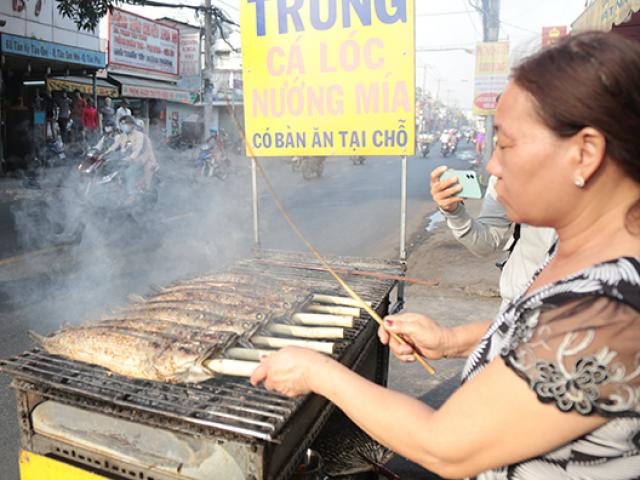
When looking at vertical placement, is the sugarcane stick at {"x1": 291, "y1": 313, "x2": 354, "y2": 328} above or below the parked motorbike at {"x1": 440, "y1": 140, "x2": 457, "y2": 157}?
below

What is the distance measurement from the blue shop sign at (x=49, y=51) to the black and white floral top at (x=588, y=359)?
16045mm

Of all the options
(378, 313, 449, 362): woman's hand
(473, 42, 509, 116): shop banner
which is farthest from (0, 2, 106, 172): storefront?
(378, 313, 449, 362): woman's hand

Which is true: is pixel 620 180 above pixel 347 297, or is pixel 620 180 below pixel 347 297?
above

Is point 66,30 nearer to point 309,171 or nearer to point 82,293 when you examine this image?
point 309,171

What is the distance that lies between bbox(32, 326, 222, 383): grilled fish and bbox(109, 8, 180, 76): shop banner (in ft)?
70.4

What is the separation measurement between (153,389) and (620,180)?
1.55m

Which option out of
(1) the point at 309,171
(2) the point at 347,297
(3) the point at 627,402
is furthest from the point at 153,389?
(1) the point at 309,171

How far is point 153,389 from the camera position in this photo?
5.89 feet

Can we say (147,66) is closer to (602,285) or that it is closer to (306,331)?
(306,331)

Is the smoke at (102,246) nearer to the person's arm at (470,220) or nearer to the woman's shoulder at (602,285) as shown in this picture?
the person's arm at (470,220)

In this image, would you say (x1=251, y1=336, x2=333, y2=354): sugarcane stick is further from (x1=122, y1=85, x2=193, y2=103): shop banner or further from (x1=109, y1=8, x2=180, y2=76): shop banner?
(x1=122, y1=85, x2=193, y2=103): shop banner

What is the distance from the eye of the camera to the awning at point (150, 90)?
2206 cm

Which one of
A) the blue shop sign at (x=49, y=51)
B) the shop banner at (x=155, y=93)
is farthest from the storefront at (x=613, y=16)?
the shop banner at (x=155, y=93)

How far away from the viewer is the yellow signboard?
3.36 meters
